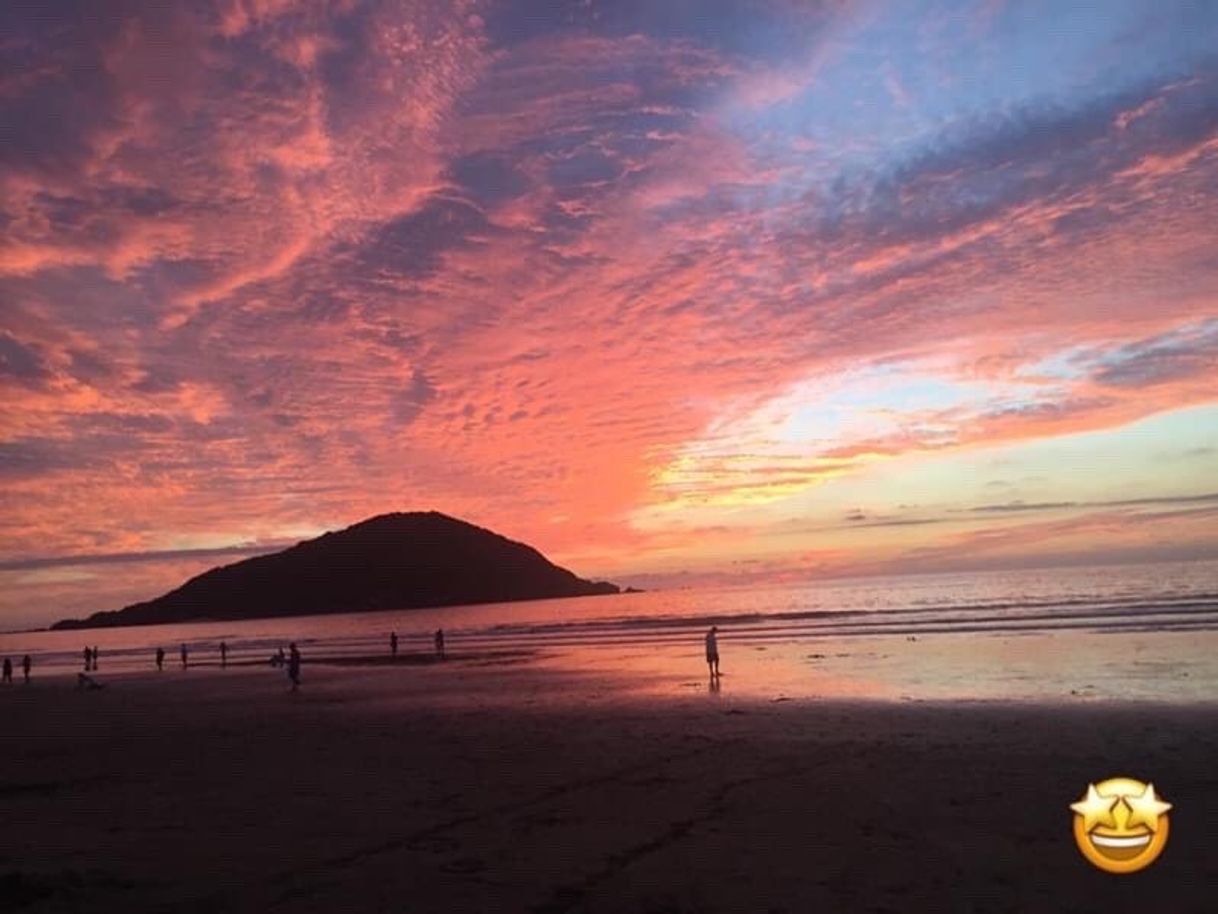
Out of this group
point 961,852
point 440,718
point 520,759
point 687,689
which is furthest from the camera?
point 687,689

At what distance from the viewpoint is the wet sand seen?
30.6 feet

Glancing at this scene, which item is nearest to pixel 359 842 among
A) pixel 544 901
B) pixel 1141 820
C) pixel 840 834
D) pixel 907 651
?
pixel 544 901

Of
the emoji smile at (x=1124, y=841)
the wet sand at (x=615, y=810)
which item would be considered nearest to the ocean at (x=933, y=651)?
the wet sand at (x=615, y=810)

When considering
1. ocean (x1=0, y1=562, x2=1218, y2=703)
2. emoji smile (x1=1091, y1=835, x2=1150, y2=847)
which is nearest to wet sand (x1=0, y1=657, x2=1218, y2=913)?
emoji smile (x1=1091, y1=835, x2=1150, y2=847)

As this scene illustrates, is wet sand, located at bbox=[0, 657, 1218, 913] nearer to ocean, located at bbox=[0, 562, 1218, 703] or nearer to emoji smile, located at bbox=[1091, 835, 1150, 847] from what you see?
emoji smile, located at bbox=[1091, 835, 1150, 847]

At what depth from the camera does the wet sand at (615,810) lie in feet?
30.6

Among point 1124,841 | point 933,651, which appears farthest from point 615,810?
point 933,651

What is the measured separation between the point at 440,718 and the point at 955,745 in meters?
14.7

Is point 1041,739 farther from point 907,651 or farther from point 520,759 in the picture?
point 907,651

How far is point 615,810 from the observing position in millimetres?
12992

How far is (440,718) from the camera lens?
2620cm

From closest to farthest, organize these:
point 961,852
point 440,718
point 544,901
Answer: point 544,901
point 961,852
point 440,718

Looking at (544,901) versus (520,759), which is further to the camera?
(520,759)

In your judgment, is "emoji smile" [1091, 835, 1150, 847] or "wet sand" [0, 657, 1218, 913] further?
"emoji smile" [1091, 835, 1150, 847]
